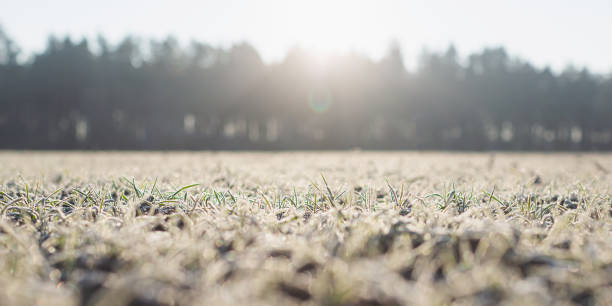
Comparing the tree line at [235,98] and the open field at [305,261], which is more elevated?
the tree line at [235,98]

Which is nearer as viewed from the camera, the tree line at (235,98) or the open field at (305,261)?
the open field at (305,261)

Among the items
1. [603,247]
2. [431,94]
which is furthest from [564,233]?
[431,94]

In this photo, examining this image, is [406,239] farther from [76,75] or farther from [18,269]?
[76,75]

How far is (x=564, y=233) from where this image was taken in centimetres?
108

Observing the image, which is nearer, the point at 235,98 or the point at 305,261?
the point at 305,261

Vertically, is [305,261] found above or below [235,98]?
below

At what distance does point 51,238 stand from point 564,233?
147 centimetres

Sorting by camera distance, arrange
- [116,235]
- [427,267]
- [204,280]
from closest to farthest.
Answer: [204,280], [427,267], [116,235]

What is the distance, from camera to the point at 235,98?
118 ft

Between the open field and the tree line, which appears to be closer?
the open field

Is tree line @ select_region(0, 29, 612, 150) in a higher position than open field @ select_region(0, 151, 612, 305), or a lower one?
higher

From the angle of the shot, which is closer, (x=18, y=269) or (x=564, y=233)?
(x=18, y=269)

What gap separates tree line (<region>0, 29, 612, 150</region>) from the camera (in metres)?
35.2

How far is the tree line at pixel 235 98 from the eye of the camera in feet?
116
